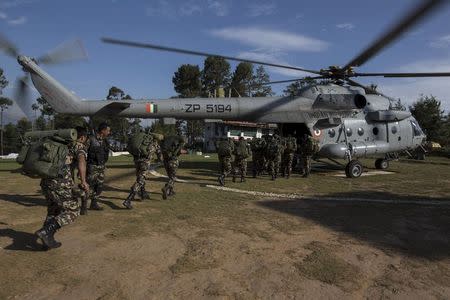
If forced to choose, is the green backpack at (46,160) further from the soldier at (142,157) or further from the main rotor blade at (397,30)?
the main rotor blade at (397,30)

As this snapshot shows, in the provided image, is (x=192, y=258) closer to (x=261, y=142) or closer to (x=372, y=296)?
(x=372, y=296)

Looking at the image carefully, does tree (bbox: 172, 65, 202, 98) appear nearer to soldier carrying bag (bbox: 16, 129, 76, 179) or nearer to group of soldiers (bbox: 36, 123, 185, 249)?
group of soldiers (bbox: 36, 123, 185, 249)

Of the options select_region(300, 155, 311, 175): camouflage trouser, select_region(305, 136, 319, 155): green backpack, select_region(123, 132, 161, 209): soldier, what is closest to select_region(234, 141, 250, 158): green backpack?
select_region(305, 136, 319, 155): green backpack

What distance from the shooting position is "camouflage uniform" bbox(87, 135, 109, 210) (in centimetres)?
820

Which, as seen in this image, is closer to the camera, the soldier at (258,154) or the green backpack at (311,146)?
the green backpack at (311,146)

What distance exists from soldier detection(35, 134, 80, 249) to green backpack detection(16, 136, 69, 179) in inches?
3.8

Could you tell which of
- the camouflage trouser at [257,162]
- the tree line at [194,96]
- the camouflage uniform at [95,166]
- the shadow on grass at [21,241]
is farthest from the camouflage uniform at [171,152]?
the tree line at [194,96]

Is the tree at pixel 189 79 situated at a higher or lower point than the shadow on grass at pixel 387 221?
higher

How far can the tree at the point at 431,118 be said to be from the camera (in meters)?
38.8

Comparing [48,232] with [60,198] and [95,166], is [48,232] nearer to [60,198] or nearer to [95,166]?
[60,198]

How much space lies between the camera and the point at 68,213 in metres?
5.39

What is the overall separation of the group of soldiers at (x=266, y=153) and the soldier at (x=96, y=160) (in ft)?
14.8

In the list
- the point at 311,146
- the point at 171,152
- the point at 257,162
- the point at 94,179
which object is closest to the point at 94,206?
the point at 94,179

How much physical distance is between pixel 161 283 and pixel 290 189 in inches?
290
